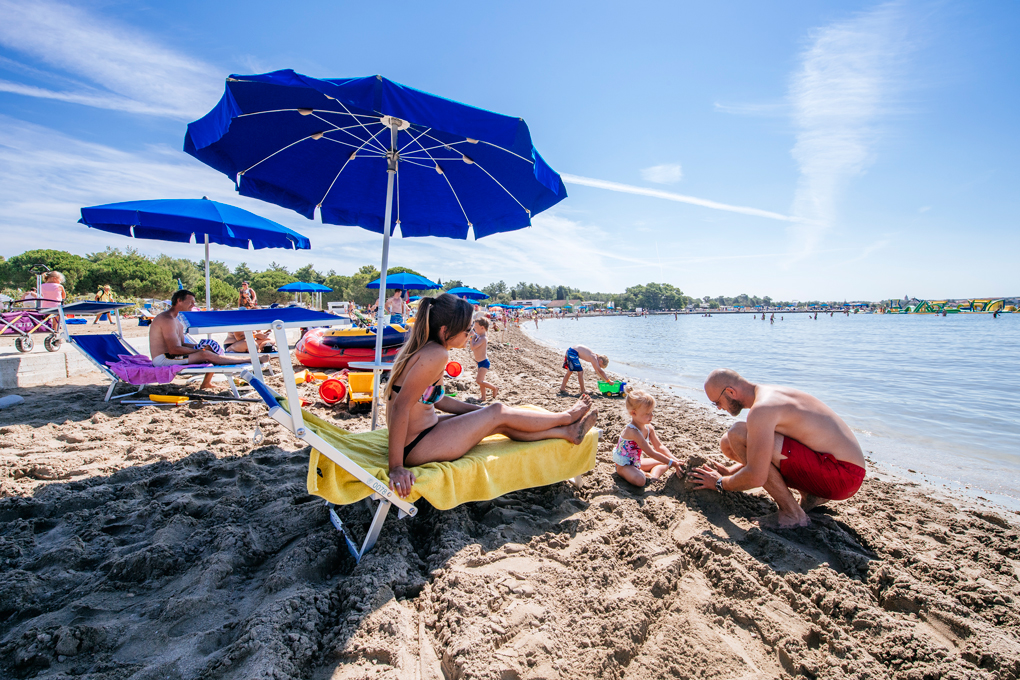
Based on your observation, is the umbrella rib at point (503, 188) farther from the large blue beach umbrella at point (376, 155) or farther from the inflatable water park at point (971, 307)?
the inflatable water park at point (971, 307)

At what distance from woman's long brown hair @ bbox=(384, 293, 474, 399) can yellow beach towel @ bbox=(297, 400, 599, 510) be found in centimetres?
47

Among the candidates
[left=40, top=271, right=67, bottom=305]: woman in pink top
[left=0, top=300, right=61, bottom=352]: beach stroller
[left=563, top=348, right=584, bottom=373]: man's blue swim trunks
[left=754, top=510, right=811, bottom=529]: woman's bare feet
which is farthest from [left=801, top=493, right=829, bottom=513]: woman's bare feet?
[left=0, top=300, right=61, bottom=352]: beach stroller

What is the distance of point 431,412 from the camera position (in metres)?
2.51

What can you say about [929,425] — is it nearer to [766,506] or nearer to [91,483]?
[766,506]

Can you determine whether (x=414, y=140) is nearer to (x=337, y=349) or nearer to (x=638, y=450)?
(x=638, y=450)

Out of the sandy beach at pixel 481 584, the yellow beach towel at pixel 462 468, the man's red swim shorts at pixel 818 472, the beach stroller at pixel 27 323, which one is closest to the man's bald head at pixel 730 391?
the man's red swim shorts at pixel 818 472

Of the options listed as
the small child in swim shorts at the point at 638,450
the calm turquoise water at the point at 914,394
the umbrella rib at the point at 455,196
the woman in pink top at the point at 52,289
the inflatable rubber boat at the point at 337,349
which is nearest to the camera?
the small child in swim shorts at the point at 638,450

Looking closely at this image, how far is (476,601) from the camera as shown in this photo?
1.78m

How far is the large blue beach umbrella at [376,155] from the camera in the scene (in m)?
2.40

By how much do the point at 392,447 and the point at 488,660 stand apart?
3.45 ft

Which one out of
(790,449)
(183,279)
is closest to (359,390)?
(790,449)

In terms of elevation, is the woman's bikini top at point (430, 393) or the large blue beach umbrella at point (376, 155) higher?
the large blue beach umbrella at point (376, 155)

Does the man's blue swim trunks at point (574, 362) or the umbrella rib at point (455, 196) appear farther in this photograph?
the man's blue swim trunks at point (574, 362)

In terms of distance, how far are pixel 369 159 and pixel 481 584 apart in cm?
384
